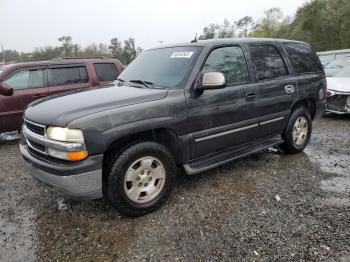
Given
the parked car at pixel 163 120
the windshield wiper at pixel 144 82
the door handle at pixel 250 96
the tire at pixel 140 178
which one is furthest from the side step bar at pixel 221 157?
the windshield wiper at pixel 144 82

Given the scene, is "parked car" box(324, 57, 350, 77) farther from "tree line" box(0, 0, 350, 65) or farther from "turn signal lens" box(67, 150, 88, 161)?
"tree line" box(0, 0, 350, 65)

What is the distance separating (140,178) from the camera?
11.0 feet

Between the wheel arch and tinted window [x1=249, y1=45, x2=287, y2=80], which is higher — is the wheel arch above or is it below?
below

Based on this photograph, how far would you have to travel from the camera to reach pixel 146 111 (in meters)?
3.28

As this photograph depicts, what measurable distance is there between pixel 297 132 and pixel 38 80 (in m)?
5.40

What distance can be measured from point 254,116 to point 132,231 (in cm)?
226

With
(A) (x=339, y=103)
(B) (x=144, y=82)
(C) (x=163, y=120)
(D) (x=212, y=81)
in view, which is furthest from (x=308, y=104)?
(A) (x=339, y=103)

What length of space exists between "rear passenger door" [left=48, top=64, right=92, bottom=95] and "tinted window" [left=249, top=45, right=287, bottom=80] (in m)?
4.27

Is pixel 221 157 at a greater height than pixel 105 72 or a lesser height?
lesser

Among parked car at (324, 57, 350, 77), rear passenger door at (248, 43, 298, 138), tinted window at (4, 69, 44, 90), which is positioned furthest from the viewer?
parked car at (324, 57, 350, 77)

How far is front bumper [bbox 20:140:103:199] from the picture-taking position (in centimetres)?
294

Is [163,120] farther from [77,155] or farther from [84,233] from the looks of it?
[84,233]

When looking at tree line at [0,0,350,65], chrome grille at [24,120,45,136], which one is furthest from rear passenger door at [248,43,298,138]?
tree line at [0,0,350,65]

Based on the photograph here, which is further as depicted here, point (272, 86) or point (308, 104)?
point (308, 104)
